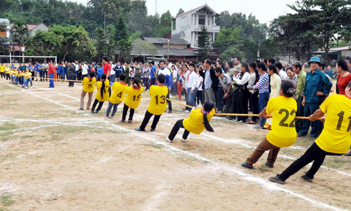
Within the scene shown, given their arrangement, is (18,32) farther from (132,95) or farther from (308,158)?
(308,158)

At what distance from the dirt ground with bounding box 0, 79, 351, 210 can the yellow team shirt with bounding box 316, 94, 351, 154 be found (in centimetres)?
72

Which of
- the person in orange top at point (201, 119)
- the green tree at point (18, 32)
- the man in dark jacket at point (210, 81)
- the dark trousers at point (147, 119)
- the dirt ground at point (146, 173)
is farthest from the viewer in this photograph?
the green tree at point (18, 32)

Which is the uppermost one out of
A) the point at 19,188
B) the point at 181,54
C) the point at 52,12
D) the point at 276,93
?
the point at 52,12

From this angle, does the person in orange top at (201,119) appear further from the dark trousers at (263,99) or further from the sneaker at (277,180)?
the dark trousers at (263,99)

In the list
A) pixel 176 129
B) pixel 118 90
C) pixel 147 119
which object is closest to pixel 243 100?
pixel 147 119

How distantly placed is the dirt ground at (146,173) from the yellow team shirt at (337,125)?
2.35ft

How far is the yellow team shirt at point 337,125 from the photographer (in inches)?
188

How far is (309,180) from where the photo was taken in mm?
5402

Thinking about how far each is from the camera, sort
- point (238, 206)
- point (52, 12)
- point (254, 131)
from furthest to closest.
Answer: point (52, 12) → point (254, 131) → point (238, 206)

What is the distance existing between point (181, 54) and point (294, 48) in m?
18.3

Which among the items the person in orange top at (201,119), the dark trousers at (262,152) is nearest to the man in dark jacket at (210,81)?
the person in orange top at (201,119)

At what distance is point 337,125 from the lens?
15.8 feet

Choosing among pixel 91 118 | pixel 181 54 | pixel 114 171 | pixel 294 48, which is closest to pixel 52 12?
pixel 181 54

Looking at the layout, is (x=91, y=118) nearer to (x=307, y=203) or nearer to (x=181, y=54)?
(x=307, y=203)
